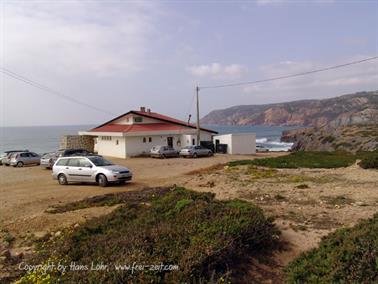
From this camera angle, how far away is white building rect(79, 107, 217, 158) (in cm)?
3841

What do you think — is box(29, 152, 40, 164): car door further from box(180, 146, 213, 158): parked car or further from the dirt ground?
the dirt ground

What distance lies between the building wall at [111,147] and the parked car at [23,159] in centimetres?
821

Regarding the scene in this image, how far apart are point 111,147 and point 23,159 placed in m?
9.60

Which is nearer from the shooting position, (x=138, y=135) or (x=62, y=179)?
(x=62, y=179)

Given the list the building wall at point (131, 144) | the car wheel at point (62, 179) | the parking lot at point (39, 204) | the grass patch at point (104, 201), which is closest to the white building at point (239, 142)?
the building wall at point (131, 144)

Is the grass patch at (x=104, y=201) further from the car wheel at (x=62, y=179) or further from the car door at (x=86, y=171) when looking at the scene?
the car wheel at (x=62, y=179)

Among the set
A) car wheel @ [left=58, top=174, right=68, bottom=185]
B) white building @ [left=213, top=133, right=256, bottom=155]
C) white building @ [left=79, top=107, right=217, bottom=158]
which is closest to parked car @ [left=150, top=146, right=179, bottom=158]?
white building @ [left=79, top=107, right=217, bottom=158]

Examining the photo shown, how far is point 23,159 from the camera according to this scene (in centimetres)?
3412

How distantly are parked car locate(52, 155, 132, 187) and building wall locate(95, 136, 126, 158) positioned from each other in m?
19.1

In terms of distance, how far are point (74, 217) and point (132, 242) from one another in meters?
4.83

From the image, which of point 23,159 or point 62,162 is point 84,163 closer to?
point 62,162

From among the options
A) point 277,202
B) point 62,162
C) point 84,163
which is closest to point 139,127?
point 62,162

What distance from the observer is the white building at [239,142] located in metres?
41.6

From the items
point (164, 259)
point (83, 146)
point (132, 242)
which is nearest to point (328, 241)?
point (164, 259)
